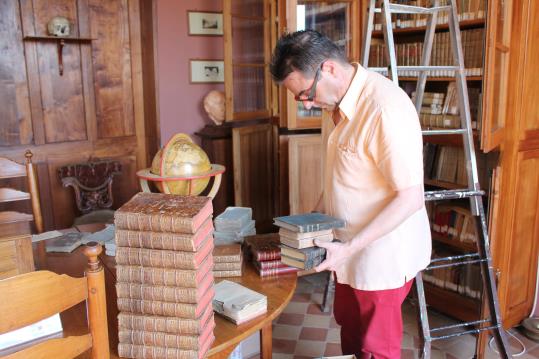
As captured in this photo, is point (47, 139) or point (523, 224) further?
point (47, 139)

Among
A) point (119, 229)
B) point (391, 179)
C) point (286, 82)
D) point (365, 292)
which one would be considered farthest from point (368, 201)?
point (119, 229)

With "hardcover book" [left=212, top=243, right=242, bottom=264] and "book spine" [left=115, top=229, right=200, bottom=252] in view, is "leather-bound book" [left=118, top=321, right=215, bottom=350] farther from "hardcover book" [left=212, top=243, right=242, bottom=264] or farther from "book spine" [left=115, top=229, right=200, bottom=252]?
"hardcover book" [left=212, top=243, right=242, bottom=264]

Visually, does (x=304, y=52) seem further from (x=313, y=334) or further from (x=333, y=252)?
(x=313, y=334)

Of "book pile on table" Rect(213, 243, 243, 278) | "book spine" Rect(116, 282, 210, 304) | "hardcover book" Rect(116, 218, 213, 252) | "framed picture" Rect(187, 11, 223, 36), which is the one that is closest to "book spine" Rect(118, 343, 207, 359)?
"book spine" Rect(116, 282, 210, 304)

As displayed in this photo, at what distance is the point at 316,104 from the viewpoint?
1717 mm

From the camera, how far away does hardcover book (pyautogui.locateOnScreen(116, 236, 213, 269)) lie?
1.24 m

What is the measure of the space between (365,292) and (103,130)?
3.03 m

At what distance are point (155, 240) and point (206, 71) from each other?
11.9 ft

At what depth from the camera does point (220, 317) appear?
153 cm

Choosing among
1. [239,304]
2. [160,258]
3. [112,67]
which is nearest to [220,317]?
[239,304]

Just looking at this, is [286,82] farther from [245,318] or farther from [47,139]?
[47,139]

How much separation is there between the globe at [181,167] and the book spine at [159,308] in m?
1.07

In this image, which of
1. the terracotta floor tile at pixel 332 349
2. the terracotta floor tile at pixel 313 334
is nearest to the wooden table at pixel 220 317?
the terracotta floor tile at pixel 332 349

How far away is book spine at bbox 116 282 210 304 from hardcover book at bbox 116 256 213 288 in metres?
0.01
